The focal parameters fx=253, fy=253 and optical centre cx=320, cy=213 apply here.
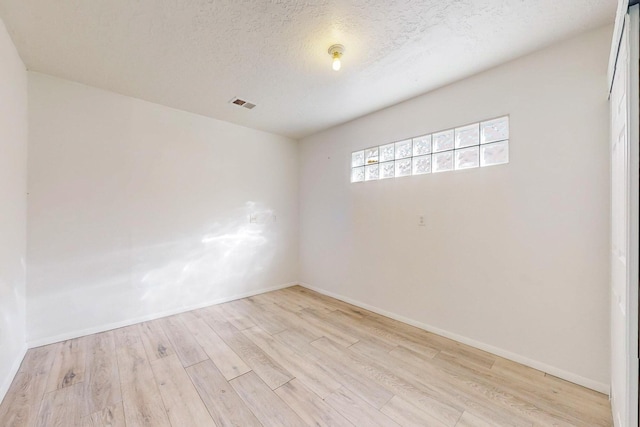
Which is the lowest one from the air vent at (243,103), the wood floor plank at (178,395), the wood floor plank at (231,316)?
the wood floor plank at (231,316)

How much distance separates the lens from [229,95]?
2.80 m

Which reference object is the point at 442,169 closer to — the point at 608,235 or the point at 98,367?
the point at 608,235

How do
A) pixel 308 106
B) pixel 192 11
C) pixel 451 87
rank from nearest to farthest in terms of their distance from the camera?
pixel 192 11 → pixel 451 87 → pixel 308 106

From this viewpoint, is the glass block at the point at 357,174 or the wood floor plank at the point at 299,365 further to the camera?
the glass block at the point at 357,174

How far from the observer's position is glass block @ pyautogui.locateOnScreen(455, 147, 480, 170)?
7.80 ft

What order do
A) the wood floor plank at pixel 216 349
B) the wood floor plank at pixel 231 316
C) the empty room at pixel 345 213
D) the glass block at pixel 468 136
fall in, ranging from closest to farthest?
the empty room at pixel 345 213, the wood floor plank at pixel 216 349, the glass block at pixel 468 136, the wood floor plank at pixel 231 316

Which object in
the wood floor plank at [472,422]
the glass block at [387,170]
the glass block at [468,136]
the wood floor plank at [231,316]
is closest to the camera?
the wood floor plank at [472,422]

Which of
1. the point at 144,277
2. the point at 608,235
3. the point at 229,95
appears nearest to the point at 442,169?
the point at 608,235

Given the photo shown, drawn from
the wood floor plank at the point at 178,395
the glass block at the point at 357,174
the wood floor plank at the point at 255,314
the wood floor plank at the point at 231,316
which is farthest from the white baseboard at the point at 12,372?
the glass block at the point at 357,174

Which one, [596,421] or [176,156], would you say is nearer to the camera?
[596,421]

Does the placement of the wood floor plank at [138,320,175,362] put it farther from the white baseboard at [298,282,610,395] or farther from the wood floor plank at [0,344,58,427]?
the white baseboard at [298,282,610,395]

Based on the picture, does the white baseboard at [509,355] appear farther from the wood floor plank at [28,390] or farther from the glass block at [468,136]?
the wood floor plank at [28,390]

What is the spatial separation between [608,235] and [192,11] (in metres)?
3.16

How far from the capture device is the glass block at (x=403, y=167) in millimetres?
2906
